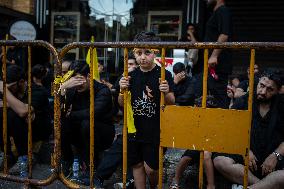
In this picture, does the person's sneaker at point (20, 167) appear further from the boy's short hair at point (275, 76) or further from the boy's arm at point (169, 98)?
the boy's short hair at point (275, 76)

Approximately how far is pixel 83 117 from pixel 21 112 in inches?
24.8

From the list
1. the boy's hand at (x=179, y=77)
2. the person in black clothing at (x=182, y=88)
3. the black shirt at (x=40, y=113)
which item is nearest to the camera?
the black shirt at (x=40, y=113)

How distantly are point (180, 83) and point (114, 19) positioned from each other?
4.79 m

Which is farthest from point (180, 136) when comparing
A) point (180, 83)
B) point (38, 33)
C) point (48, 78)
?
point (38, 33)

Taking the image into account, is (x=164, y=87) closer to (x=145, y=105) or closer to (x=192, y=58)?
(x=145, y=105)

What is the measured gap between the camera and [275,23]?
352 inches

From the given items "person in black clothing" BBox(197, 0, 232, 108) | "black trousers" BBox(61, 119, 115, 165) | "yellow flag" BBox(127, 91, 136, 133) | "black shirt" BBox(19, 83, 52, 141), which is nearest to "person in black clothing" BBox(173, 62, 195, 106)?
"person in black clothing" BBox(197, 0, 232, 108)

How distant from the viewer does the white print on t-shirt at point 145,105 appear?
2.98 meters

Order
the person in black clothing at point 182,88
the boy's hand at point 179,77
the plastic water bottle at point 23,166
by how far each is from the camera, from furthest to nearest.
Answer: the boy's hand at point 179,77, the person in black clothing at point 182,88, the plastic water bottle at point 23,166

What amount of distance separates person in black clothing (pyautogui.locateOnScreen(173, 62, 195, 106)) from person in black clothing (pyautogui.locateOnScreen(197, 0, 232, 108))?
0.94 meters

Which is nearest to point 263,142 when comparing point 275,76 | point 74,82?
point 275,76

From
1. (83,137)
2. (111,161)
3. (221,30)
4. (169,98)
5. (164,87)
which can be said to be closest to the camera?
(164,87)

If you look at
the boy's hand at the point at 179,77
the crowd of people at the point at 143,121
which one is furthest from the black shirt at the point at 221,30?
the boy's hand at the point at 179,77

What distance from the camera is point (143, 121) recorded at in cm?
302
